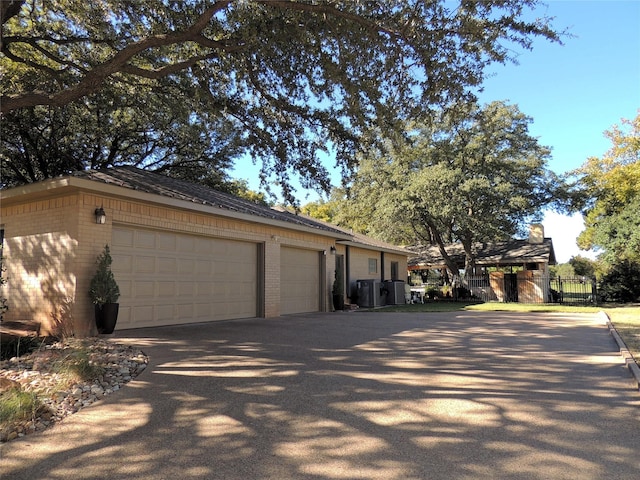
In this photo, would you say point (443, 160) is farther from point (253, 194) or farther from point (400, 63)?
point (400, 63)

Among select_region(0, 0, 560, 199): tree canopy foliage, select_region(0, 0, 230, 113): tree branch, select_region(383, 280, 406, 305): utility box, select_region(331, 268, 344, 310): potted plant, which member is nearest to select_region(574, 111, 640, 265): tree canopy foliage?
select_region(383, 280, 406, 305): utility box

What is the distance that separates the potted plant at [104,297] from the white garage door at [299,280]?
20.6 ft

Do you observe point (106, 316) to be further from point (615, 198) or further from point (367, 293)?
point (615, 198)

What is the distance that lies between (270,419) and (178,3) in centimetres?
767

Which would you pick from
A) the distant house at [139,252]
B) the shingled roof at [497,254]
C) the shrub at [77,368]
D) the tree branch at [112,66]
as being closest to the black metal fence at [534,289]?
the shingled roof at [497,254]

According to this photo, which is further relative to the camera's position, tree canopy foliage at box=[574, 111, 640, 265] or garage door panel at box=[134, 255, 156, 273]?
tree canopy foliage at box=[574, 111, 640, 265]

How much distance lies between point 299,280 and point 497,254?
17.5m

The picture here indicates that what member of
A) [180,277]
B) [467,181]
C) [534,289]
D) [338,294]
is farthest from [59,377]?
[534,289]

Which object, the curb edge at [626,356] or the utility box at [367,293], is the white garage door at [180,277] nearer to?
the utility box at [367,293]

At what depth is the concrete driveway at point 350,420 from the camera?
3.30 m

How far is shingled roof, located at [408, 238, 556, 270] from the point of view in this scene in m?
26.9

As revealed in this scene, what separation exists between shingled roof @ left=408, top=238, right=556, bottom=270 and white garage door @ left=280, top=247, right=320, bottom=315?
41.2 ft

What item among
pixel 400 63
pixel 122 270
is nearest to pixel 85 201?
pixel 122 270

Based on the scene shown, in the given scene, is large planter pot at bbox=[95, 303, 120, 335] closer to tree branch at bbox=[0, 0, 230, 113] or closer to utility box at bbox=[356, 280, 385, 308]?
tree branch at bbox=[0, 0, 230, 113]
